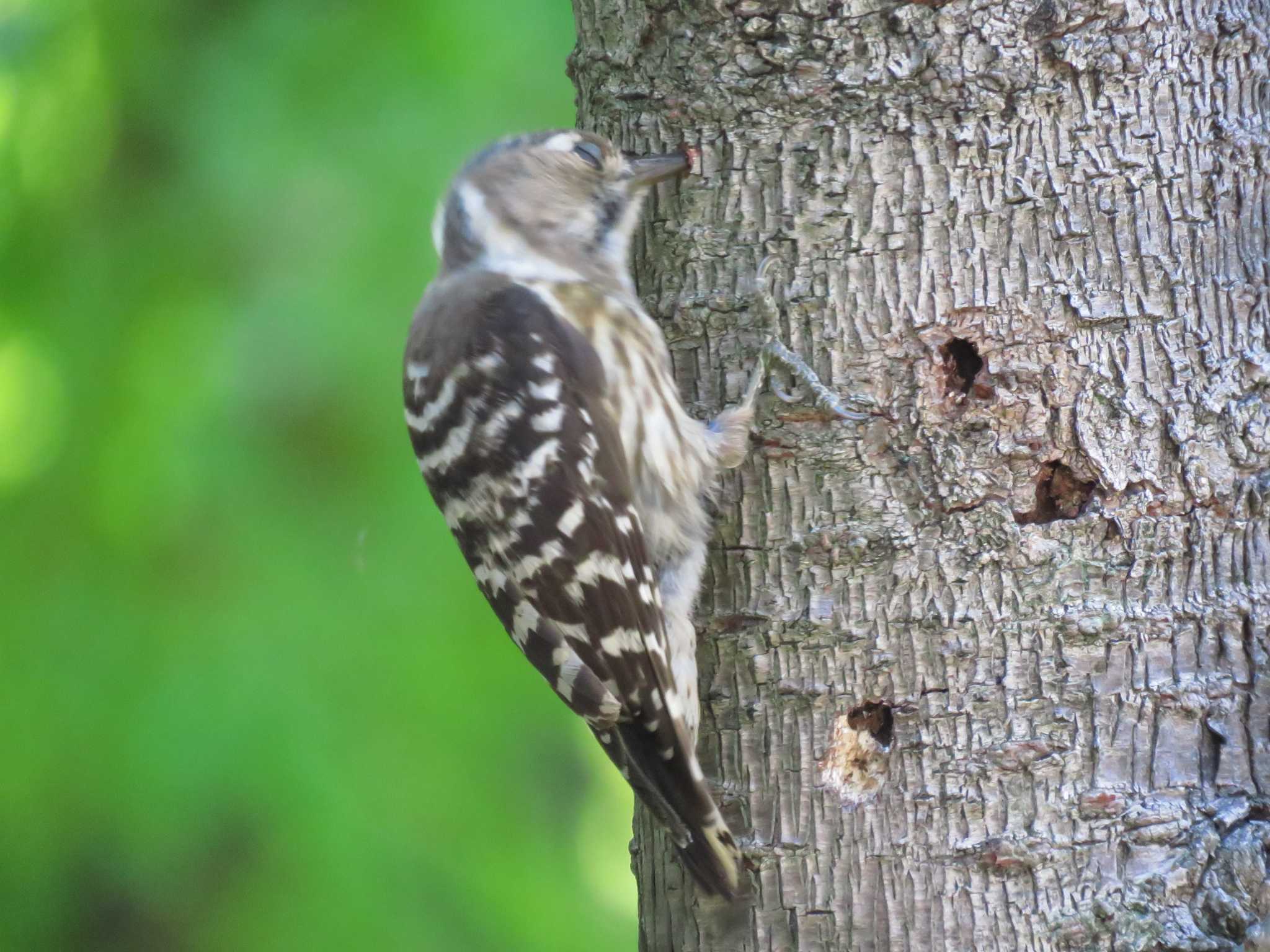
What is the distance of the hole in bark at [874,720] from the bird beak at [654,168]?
88 cm

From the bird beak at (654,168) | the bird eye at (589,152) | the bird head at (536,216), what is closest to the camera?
the bird beak at (654,168)

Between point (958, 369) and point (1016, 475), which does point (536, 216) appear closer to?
point (958, 369)

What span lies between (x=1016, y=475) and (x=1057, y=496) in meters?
0.07

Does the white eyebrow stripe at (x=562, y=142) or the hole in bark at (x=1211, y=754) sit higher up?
the white eyebrow stripe at (x=562, y=142)

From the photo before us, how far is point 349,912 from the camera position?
9.57ft

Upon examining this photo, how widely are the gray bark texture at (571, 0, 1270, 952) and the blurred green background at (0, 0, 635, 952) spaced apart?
112 cm

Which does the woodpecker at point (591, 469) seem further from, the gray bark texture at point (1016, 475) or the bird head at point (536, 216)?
the gray bark texture at point (1016, 475)

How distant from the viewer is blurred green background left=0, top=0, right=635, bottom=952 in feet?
9.17

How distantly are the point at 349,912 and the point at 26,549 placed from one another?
102 cm

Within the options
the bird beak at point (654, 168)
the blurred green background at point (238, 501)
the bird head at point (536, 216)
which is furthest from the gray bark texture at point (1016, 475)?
the blurred green background at point (238, 501)

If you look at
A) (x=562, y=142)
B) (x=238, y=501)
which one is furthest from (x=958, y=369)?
(x=238, y=501)

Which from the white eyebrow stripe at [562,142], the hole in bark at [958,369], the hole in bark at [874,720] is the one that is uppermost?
the white eyebrow stripe at [562,142]

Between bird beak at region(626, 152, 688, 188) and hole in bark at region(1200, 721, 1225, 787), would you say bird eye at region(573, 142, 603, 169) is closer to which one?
bird beak at region(626, 152, 688, 188)

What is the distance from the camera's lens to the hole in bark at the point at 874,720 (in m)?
2.03
